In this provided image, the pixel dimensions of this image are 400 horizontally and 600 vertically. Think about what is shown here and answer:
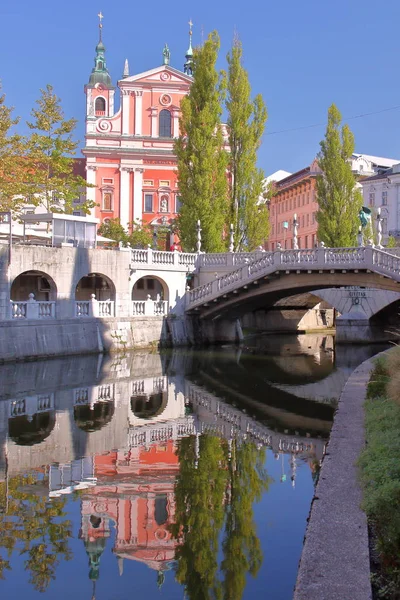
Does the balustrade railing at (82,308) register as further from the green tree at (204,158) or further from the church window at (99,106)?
the church window at (99,106)

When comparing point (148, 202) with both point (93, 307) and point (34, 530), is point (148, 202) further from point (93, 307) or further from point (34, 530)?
point (34, 530)

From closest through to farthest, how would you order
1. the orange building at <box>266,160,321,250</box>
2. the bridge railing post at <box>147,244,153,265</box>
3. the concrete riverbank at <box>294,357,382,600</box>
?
the concrete riverbank at <box>294,357,382,600</box>, the bridge railing post at <box>147,244,153,265</box>, the orange building at <box>266,160,321,250</box>

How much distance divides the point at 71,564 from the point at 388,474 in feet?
12.8

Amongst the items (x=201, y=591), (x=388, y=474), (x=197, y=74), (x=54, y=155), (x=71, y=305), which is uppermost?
(x=197, y=74)

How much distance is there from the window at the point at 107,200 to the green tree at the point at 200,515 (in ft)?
184

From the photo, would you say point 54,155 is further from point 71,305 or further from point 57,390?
point 57,390

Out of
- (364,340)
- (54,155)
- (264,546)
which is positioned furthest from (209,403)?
(54,155)

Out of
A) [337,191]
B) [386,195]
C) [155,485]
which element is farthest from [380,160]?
[155,485]

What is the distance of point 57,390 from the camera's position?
74.8ft

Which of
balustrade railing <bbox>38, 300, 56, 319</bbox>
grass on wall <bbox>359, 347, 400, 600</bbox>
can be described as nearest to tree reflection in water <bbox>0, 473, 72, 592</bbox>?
grass on wall <bbox>359, 347, 400, 600</bbox>

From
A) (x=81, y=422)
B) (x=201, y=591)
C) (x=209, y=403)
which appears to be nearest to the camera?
(x=201, y=591)

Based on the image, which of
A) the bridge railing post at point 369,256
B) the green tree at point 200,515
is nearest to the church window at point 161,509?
the green tree at point 200,515

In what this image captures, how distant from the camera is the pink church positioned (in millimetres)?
70188

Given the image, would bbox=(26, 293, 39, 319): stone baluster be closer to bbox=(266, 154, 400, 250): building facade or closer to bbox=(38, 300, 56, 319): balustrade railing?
bbox=(38, 300, 56, 319): balustrade railing
